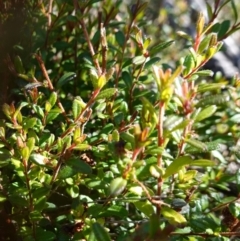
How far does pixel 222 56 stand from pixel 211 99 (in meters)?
2.16

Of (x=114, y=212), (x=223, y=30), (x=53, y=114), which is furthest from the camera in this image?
(x=223, y=30)

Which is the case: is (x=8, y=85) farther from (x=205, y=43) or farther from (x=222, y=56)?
(x=222, y=56)

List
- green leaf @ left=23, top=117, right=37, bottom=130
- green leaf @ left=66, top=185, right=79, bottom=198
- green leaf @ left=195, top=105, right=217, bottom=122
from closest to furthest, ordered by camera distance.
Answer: green leaf @ left=195, top=105, right=217, bottom=122
green leaf @ left=23, top=117, right=37, bottom=130
green leaf @ left=66, top=185, right=79, bottom=198

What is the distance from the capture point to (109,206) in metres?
0.99

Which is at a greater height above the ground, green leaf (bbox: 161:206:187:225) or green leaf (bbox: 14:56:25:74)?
green leaf (bbox: 14:56:25:74)

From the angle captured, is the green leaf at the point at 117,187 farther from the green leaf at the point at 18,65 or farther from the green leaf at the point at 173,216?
the green leaf at the point at 18,65

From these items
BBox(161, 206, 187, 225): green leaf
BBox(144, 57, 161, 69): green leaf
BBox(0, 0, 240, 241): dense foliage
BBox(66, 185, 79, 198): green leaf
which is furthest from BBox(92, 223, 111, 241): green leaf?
BBox(144, 57, 161, 69): green leaf

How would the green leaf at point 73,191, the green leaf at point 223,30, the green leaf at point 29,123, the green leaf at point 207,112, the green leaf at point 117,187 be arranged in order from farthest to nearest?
the green leaf at point 223,30 < the green leaf at point 73,191 < the green leaf at point 29,123 < the green leaf at point 207,112 < the green leaf at point 117,187

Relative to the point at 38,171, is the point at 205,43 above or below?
above

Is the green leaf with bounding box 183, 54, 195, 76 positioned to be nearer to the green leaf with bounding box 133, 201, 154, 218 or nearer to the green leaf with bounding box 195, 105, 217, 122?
the green leaf with bounding box 195, 105, 217, 122

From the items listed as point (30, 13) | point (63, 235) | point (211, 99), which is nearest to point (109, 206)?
point (63, 235)

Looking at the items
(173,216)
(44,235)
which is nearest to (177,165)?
(173,216)

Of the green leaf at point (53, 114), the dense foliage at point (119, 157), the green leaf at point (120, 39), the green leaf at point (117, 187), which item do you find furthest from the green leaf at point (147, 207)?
the green leaf at point (120, 39)

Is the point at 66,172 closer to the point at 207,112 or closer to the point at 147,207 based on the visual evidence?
the point at 147,207
